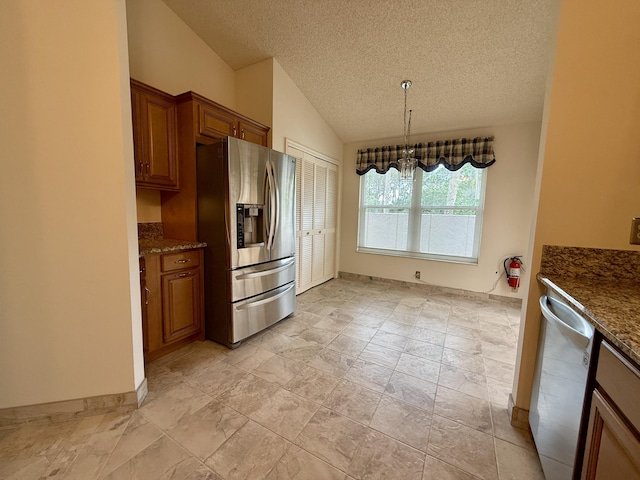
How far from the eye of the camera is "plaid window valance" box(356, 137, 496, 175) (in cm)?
339

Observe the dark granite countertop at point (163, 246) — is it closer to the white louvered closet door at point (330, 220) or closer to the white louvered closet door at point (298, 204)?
the white louvered closet door at point (298, 204)

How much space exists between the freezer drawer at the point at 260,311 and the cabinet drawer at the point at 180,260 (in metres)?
0.51

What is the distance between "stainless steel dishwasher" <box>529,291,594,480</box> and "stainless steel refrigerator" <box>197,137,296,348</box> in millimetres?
2024

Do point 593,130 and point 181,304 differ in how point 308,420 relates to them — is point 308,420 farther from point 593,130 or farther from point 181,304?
point 593,130

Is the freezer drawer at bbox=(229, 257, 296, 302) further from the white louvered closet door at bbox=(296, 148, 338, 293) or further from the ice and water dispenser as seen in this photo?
the white louvered closet door at bbox=(296, 148, 338, 293)

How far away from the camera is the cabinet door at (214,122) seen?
221cm

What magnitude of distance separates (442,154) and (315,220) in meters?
2.06

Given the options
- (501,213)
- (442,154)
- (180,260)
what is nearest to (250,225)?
(180,260)

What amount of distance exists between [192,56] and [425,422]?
3.84 metres

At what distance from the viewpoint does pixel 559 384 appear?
1.05 meters

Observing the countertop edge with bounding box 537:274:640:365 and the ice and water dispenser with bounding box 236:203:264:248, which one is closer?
the countertop edge with bounding box 537:274:640:365

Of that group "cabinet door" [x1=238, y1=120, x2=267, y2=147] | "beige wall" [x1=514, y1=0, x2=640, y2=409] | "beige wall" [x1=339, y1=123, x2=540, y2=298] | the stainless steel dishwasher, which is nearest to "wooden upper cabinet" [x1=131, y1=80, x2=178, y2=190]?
"cabinet door" [x1=238, y1=120, x2=267, y2=147]

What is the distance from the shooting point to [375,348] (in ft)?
7.51

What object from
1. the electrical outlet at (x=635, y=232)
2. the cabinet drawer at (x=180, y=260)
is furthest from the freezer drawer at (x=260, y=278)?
the electrical outlet at (x=635, y=232)
